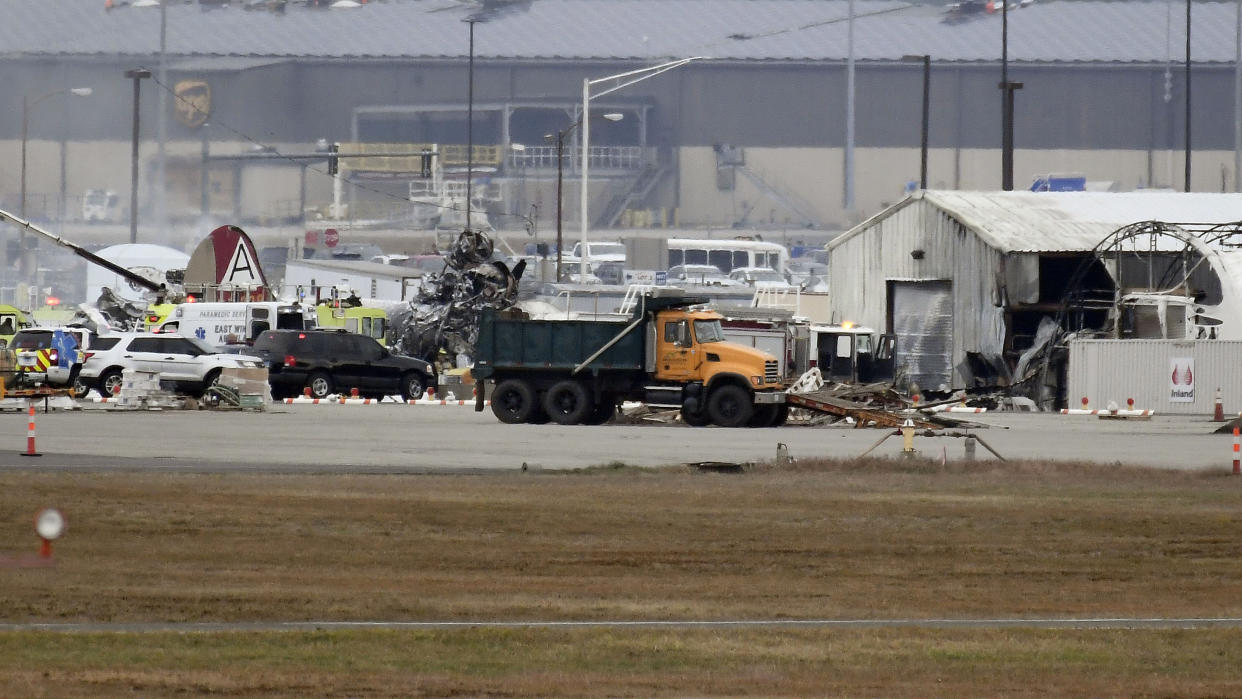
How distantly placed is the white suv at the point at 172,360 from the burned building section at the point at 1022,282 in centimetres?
1807

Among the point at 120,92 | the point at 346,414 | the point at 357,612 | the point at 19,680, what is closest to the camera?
the point at 19,680

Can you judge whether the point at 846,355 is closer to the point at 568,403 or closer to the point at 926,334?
the point at 926,334

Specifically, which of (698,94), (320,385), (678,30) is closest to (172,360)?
(320,385)

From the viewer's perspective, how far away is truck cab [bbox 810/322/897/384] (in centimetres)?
4881

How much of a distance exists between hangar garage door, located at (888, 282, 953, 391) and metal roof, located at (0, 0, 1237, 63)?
61.2 meters

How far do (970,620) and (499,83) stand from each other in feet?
344

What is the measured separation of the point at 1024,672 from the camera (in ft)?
37.2

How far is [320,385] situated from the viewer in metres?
46.3

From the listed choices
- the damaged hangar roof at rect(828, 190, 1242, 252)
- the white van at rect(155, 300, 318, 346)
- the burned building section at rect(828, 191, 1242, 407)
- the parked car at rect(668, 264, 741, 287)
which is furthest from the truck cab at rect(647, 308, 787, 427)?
the parked car at rect(668, 264, 741, 287)

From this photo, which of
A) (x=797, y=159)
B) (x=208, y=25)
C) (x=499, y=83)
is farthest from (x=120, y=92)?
(x=797, y=159)

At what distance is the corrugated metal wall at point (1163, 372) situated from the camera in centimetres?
4128

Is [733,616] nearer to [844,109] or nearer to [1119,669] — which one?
[1119,669]

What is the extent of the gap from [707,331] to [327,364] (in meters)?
13.0

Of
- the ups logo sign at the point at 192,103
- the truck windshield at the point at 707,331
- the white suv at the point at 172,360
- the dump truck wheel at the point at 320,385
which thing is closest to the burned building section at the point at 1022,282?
the truck windshield at the point at 707,331
